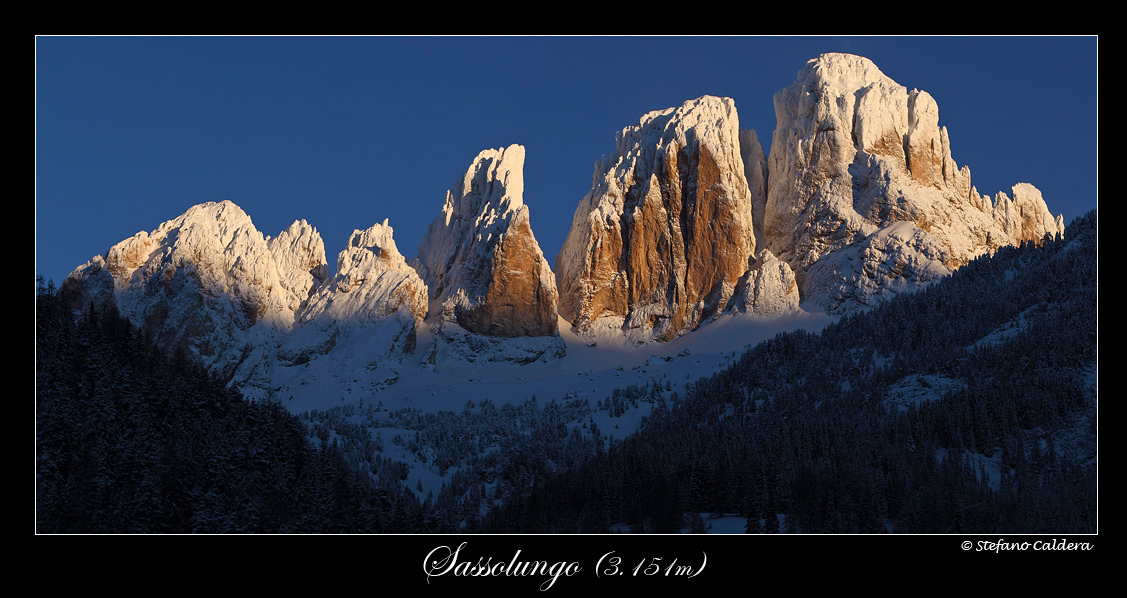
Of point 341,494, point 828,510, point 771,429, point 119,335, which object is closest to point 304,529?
point 341,494
